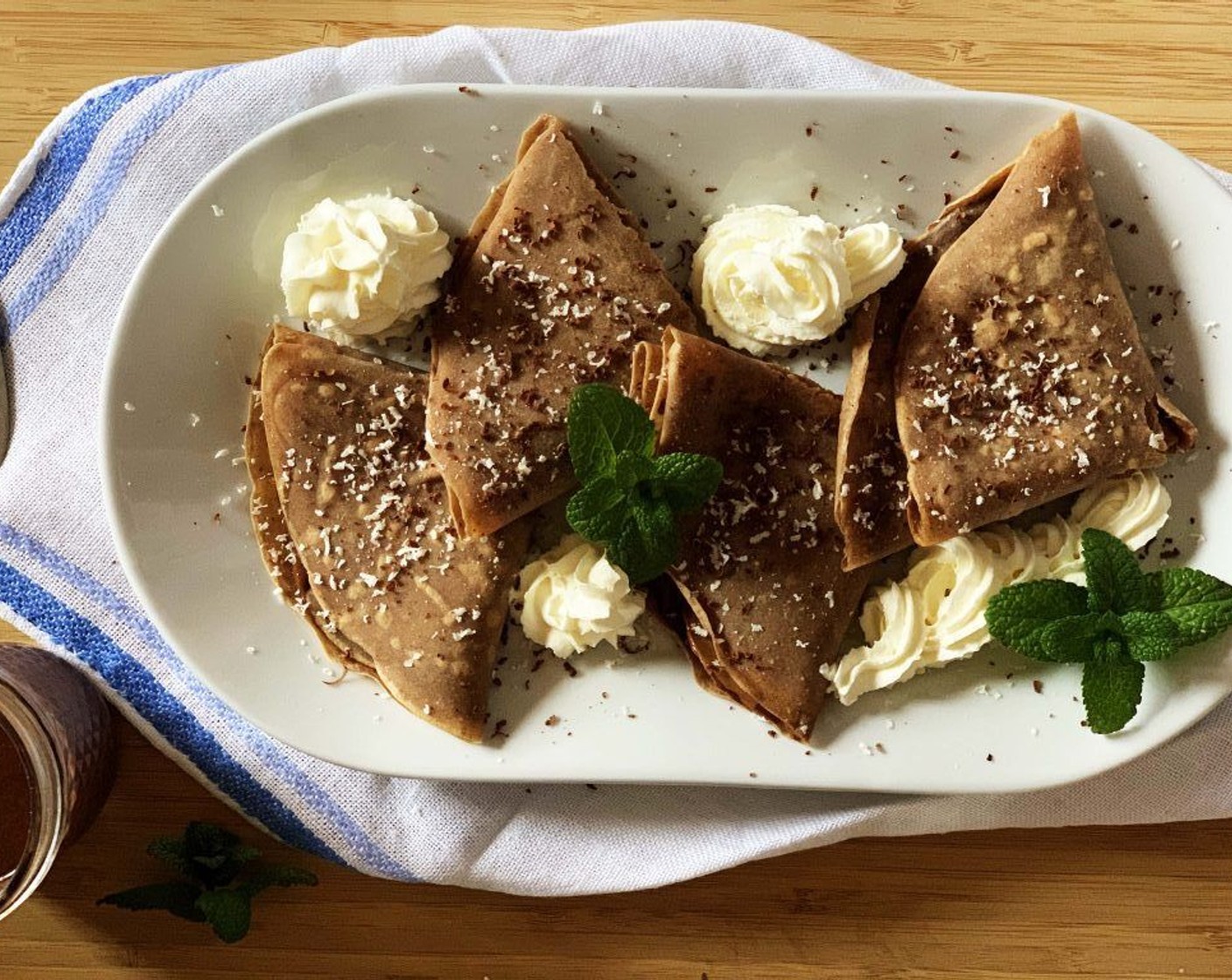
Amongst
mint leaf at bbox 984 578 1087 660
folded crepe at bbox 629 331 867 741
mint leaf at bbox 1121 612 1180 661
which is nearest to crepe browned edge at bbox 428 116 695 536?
folded crepe at bbox 629 331 867 741

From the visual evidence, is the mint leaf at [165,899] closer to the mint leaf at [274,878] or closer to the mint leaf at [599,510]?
the mint leaf at [274,878]

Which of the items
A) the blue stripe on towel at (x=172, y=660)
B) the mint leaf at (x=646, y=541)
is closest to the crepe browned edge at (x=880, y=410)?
the mint leaf at (x=646, y=541)

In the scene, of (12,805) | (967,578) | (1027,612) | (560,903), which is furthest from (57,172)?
(1027,612)

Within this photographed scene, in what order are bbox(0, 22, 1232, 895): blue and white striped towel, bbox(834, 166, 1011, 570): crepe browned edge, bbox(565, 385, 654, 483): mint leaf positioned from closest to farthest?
bbox(565, 385, 654, 483): mint leaf, bbox(834, 166, 1011, 570): crepe browned edge, bbox(0, 22, 1232, 895): blue and white striped towel

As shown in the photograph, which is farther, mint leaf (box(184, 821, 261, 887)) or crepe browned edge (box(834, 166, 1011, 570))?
mint leaf (box(184, 821, 261, 887))

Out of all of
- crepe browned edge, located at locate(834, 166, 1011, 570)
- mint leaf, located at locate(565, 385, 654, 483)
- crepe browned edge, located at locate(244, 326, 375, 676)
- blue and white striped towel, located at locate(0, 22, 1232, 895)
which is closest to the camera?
mint leaf, located at locate(565, 385, 654, 483)

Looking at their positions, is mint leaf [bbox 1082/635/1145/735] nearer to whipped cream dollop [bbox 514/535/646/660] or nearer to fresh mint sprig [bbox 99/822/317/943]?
whipped cream dollop [bbox 514/535/646/660]

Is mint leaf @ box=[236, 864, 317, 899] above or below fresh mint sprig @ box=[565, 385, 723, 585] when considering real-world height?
below
